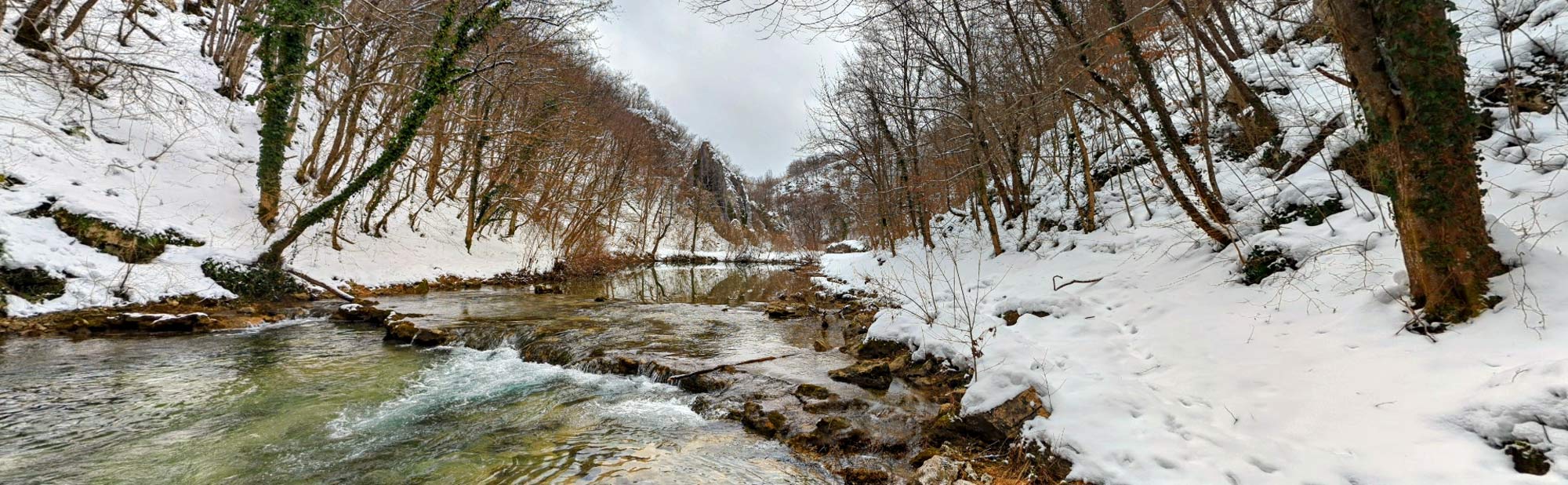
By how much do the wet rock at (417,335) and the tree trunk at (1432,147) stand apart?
1055 centimetres

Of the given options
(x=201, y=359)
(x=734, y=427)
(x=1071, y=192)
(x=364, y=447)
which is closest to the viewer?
(x=364, y=447)

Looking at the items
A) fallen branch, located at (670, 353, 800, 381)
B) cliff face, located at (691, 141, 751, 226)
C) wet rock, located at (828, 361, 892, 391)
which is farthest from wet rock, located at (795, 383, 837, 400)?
cliff face, located at (691, 141, 751, 226)

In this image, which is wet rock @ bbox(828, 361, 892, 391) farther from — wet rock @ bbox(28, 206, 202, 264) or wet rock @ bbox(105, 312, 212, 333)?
wet rock @ bbox(28, 206, 202, 264)

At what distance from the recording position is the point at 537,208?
66.1ft

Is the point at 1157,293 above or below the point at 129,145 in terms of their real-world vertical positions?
below

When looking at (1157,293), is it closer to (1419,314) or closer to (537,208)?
(1419,314)

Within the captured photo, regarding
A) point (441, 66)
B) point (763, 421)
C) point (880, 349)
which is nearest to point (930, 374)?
point (880, 349)

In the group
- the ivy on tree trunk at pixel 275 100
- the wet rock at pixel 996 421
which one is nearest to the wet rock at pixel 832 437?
the wet rock at pixel 996 421

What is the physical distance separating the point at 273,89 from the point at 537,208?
8.23 m

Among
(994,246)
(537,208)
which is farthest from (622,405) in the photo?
(537,208)

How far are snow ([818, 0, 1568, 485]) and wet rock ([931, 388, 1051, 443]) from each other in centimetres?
10

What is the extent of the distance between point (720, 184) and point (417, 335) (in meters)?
44.2

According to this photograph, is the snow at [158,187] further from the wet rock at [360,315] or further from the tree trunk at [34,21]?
the wet rock at [360,315]

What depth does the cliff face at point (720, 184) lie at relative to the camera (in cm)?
4994
